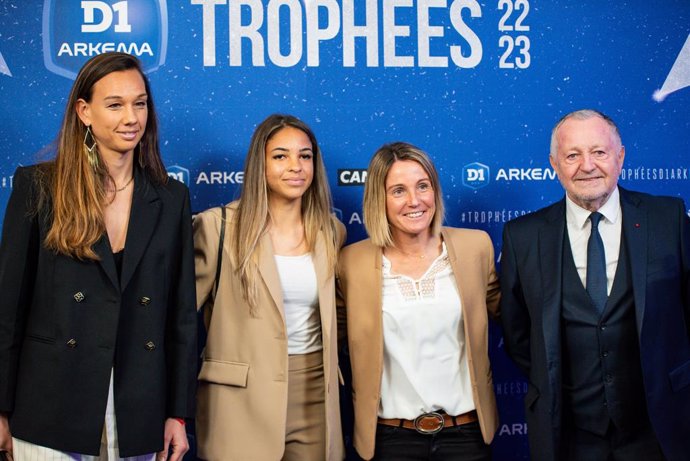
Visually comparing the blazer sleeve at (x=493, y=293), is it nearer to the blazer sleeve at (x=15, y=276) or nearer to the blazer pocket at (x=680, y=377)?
the blazer pocket at (x=680, y=377)

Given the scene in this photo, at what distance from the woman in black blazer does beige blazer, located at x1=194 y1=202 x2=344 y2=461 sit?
19 cm

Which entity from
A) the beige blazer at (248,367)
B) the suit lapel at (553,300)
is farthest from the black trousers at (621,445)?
the beige blazer at (248,367)

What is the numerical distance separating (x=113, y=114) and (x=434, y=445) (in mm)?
1538

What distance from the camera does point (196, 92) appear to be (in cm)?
328

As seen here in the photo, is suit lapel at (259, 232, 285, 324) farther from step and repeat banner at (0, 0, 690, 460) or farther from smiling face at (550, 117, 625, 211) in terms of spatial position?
smiling face at (550, 117, 625, 211)

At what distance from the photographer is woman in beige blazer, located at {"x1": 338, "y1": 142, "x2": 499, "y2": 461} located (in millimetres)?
2578

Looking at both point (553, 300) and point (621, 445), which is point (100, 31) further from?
point (621, 445)

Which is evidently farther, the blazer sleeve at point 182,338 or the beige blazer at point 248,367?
the beige blazer at point 248,367

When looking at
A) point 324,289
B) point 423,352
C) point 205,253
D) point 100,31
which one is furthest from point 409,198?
point 100,31

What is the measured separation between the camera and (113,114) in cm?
238

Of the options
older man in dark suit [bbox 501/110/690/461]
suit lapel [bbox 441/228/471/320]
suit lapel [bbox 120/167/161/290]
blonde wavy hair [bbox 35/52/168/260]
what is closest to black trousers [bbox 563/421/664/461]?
older man in dark suit [bbox 501/110/690/461]

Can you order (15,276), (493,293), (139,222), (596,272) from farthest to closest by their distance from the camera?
1. (493,293)
2. (596,272)
3. (139,222)
4. (15,276)

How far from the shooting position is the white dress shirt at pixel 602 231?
2.50 metres

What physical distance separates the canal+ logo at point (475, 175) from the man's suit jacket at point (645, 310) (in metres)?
0.77
